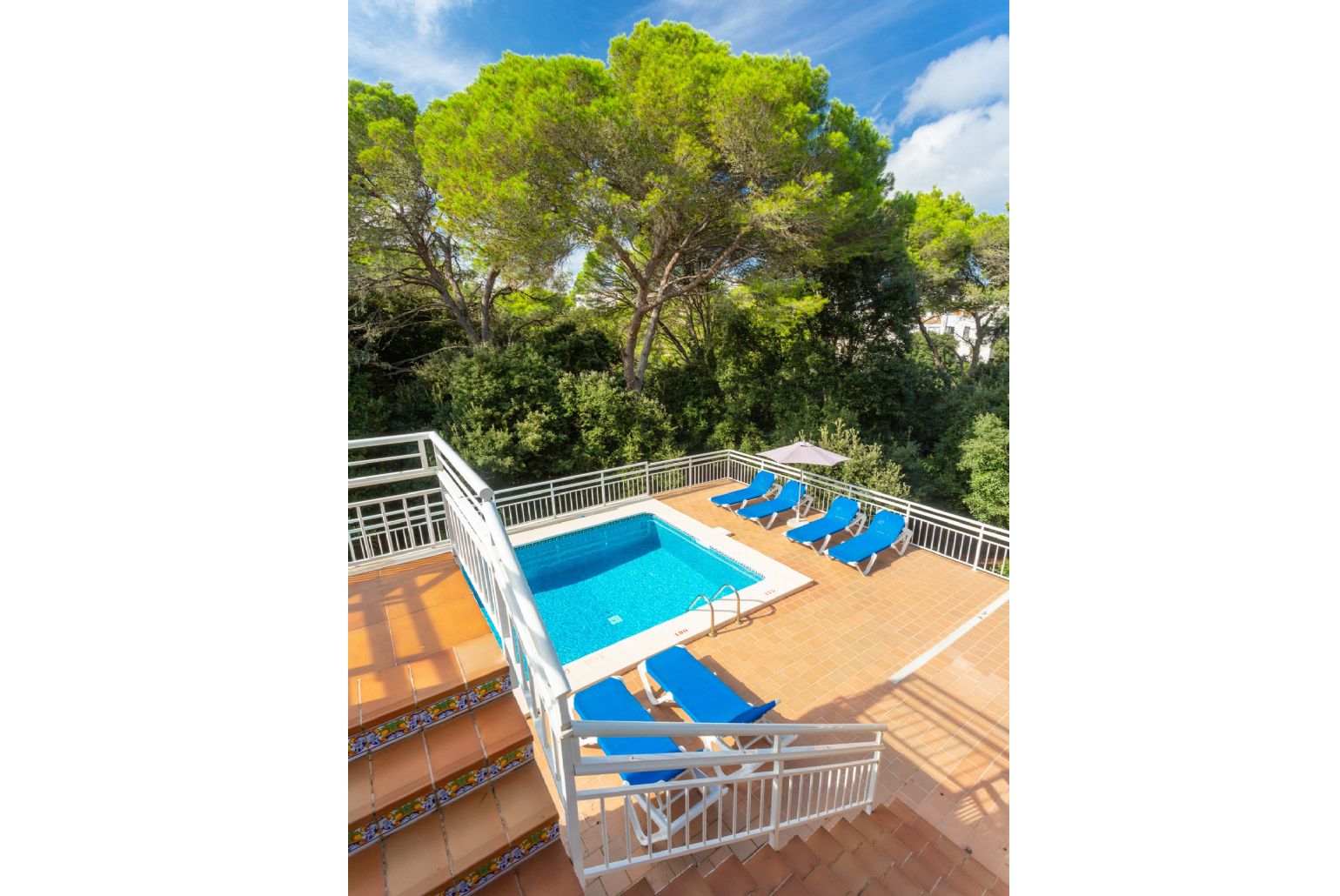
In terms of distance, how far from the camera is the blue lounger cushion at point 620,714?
3.30 metres

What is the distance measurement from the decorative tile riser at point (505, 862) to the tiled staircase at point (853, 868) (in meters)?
A: 0.54

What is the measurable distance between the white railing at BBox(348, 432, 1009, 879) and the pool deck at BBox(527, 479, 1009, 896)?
0.83ft

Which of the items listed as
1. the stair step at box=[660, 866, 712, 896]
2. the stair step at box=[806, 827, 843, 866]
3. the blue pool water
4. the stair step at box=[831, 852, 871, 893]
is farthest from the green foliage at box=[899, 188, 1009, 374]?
the stair step at box=[660, 866, 712, 896]

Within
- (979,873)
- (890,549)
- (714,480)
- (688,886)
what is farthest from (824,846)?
(714,480)

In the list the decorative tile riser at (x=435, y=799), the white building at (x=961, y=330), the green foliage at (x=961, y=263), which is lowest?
the decorative tile riser at (x=435, y=799)

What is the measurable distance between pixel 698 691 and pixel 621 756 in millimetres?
2763

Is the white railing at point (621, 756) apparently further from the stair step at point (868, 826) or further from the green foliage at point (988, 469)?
the green foliage at point (988, 469)

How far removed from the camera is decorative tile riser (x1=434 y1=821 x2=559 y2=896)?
5.50 feet

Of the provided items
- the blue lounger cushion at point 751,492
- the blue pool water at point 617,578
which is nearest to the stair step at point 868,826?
the blue pool water at point 617,578
